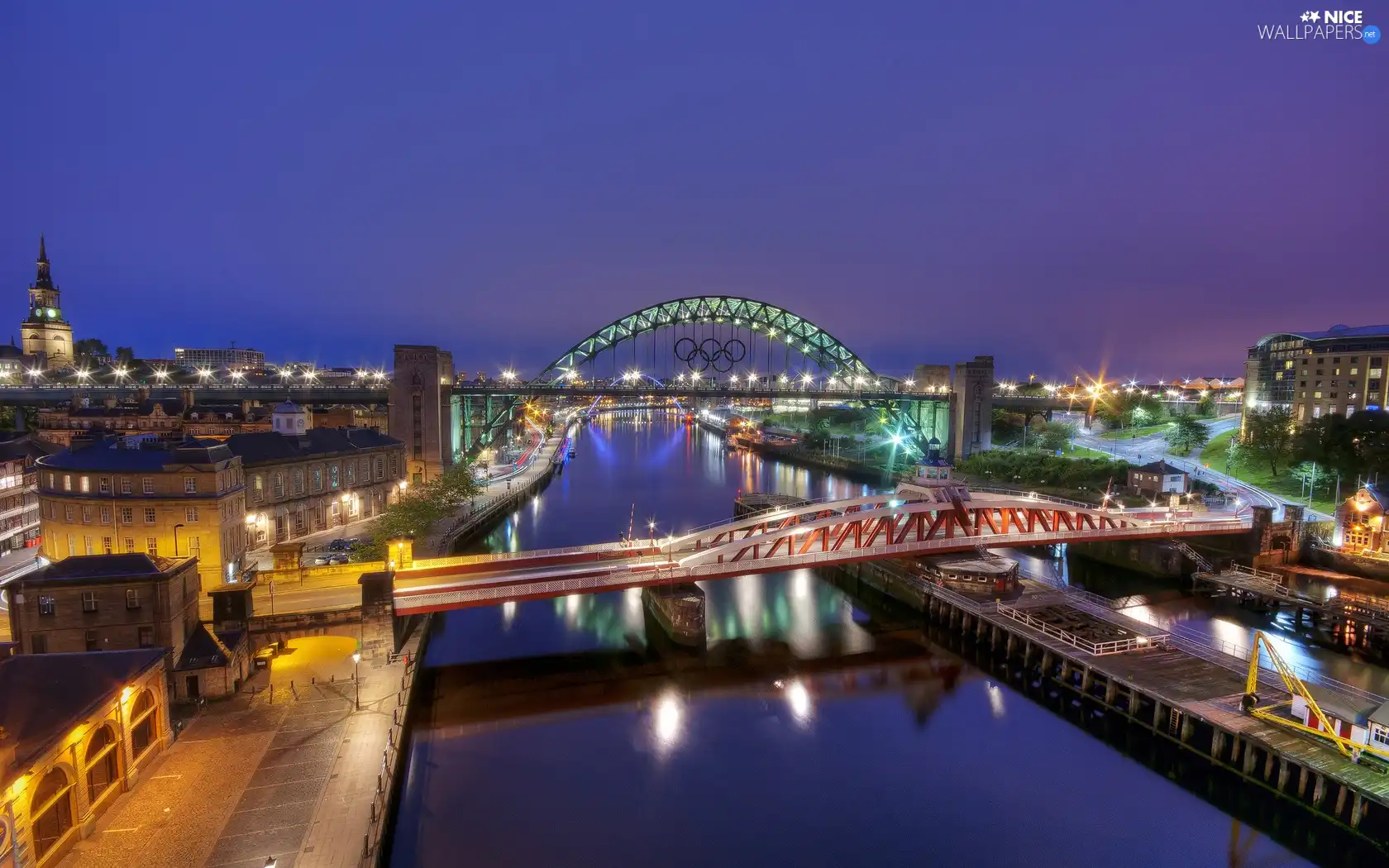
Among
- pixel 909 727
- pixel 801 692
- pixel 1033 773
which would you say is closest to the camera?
pixel 1033 773

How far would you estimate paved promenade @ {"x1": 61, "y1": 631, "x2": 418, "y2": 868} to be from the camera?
9469 mm

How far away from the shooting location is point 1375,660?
1902cm

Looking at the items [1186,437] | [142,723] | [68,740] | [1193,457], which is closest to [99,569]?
[142,723]

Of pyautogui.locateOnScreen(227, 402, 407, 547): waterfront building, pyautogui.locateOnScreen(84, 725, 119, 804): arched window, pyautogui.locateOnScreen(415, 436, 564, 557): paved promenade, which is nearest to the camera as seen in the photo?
pyautogui.locateOnScreen(84, 725, 119, 804): arched window

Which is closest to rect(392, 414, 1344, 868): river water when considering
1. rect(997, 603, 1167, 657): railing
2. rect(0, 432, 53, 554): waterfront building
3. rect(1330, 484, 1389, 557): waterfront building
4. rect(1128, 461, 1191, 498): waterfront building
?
rect(997, 603, 1167, 657): railing

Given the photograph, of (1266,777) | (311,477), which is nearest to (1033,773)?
(1266,777)

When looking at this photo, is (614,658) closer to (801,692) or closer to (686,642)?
(686,642)

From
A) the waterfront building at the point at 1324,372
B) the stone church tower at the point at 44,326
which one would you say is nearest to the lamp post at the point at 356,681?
the waterfront building at the point at 1324,372

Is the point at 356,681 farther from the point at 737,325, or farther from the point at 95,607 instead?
the point at 737,325

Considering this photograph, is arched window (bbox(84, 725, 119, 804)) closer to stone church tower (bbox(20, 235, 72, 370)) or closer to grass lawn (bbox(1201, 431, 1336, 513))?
grass lawn (bbox(1201, 431, 1336, 513))

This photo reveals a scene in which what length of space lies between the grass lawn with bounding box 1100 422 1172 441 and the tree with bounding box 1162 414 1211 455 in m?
A: 7.21

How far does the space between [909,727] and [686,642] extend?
251 inches

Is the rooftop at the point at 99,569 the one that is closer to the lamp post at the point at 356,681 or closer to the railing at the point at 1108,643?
the lamp post at the point at 356,681

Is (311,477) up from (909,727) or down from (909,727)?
up
